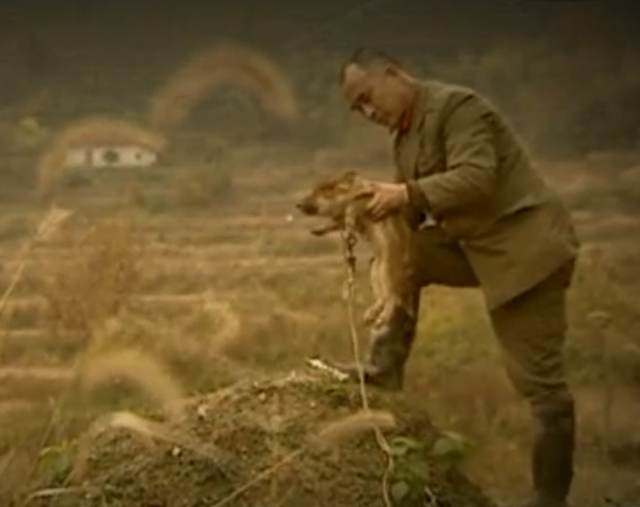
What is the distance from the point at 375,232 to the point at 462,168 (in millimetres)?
284

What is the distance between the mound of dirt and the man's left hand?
44 centimetres

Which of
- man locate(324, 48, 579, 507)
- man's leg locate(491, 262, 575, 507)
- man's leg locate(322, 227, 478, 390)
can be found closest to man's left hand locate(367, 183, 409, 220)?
man locate(324, 48, 579, 507)

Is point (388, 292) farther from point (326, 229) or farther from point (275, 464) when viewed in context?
point (275, 464)

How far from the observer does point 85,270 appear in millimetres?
4625

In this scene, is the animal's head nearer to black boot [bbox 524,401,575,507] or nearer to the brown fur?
the brown fur

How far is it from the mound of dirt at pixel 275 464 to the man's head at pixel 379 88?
0.65m

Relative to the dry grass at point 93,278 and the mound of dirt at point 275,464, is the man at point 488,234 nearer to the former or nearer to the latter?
the mound of dirt at point 275,464

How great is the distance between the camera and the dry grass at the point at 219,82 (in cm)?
476

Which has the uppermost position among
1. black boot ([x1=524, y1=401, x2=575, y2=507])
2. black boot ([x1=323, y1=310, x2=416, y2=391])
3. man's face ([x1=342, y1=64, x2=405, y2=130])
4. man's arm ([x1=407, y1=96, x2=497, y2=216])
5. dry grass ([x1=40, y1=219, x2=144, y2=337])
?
man's face ([x1=342, y1=64, x2=405, y2=130])

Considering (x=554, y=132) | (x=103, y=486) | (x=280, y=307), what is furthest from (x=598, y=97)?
(x=103, y=486)

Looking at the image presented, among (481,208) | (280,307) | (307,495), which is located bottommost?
(307,495)

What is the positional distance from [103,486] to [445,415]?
89 cm

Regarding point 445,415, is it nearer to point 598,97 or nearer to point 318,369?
point 318,369

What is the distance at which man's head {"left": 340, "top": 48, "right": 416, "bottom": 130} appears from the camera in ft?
14.3
